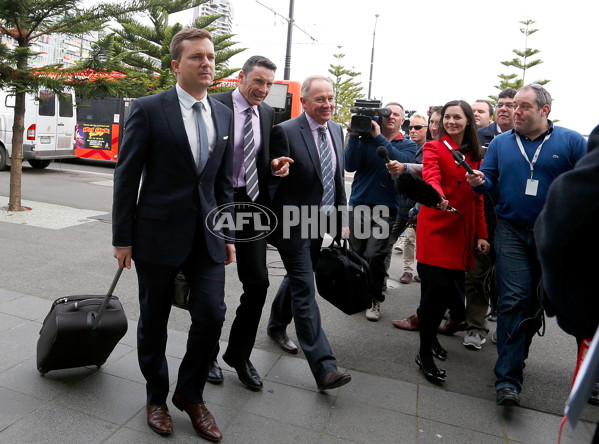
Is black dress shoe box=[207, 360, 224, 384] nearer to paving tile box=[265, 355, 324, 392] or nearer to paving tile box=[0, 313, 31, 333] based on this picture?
paving tile box=[265, 355, 324, 392]

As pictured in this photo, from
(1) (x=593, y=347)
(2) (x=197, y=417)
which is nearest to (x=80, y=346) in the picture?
(2) (x=197, y=417)

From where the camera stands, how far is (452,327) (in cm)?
467

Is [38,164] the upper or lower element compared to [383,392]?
upper

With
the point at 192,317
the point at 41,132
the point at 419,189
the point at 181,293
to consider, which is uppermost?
the point at 41,132

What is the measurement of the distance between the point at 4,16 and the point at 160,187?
267 inches

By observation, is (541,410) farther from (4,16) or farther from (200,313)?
(4,16)

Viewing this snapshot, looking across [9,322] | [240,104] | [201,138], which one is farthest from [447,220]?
[9,322]

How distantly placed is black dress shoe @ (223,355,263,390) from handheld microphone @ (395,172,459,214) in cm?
150

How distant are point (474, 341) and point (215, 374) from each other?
2206 millimetres

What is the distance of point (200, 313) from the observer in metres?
2.67

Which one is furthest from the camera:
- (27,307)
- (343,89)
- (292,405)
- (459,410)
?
(343,89)

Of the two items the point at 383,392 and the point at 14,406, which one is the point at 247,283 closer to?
the point at 383,392

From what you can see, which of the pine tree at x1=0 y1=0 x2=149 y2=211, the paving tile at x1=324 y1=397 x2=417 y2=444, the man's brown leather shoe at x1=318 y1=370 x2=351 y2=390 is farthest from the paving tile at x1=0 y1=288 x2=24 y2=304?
the pine tree at x1=0 y1=0 x2=149 y2=211

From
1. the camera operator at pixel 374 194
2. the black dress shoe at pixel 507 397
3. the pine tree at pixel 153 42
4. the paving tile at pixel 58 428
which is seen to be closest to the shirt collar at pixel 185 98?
the paving tile at pixel 58 428
